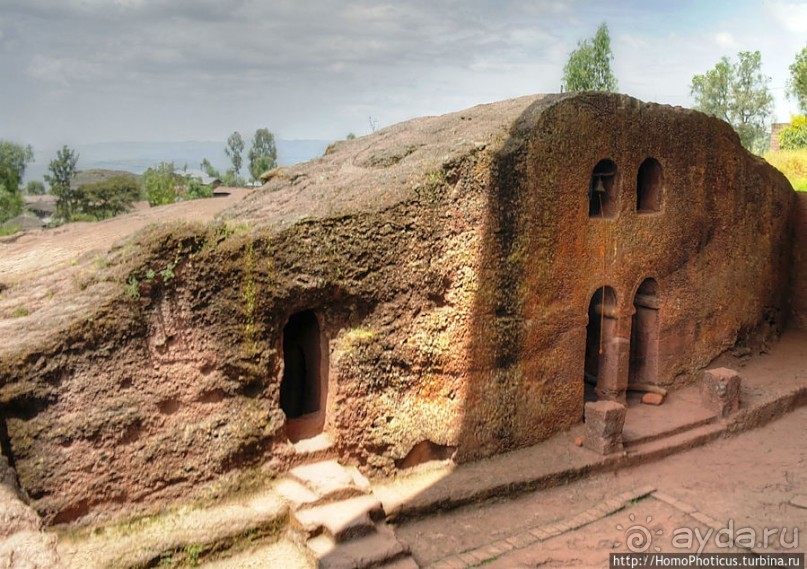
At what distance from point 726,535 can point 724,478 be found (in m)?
1.71

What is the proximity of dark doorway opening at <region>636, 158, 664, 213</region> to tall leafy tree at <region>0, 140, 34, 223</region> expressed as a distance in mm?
29702

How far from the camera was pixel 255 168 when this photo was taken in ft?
177

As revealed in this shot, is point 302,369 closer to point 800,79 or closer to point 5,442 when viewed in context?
point 5,442

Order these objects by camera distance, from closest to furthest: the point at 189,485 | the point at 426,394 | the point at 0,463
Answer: the point at 0,463 → the point at 189,485 → the point at 426,394

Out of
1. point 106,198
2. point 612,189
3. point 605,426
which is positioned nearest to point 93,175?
point 106,198

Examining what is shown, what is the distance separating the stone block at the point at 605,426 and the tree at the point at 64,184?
34.9 meters

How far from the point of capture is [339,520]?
7391 mm

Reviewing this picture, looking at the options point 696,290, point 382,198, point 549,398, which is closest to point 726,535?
point 549,398

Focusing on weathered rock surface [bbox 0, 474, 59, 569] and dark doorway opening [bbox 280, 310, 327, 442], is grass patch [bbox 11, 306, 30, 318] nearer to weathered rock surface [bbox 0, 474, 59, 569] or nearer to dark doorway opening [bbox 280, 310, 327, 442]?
weathered rock surface [bbox 0, 474, 59, 569]

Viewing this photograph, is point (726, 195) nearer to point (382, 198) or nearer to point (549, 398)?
point (549, 398)

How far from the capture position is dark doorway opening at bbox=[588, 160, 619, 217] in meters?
10.5

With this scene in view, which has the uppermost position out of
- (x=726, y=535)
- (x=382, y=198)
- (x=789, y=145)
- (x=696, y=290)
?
(x=789, y=145)

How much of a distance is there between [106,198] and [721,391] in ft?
114

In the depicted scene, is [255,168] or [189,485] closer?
[189,485]
